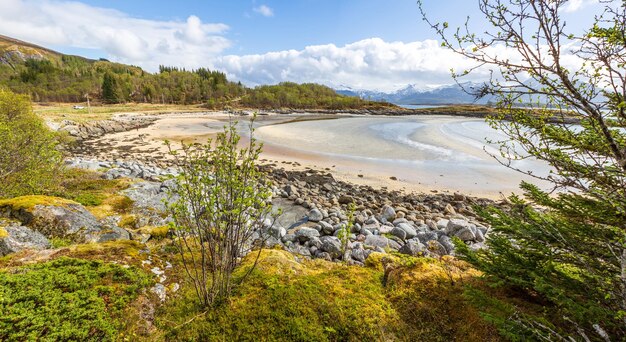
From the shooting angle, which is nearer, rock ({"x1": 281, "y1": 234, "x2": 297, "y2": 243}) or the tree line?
rock ({"x1": 281, "y1": 234, "x2": 297, "y2": 243})

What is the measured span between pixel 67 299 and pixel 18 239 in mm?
3081

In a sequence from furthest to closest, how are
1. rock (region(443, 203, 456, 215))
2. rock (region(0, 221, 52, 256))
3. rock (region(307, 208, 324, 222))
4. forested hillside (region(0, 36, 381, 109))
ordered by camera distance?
forested hillside (region(0, 36, 381, 109)) < rock (region(443, 203, 456, 215)) < rock (region(307, 208, 324, 222)) < rock (region(0, 221, 52, 256))

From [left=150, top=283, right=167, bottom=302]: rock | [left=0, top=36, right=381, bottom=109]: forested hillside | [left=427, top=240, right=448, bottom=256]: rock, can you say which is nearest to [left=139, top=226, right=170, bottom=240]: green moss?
[left=150, top=283, right=167, bottom=302]: rock

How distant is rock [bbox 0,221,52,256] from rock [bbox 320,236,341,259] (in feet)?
19.7

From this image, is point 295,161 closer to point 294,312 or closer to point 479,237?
point 479,237

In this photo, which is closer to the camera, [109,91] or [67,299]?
[67,299]

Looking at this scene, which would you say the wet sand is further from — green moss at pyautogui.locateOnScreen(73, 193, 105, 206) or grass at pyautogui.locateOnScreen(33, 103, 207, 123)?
grass at pyautogui.locateOnScreen(33, 103, 207, 123)

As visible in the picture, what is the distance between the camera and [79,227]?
248 inches

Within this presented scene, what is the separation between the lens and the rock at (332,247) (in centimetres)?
722

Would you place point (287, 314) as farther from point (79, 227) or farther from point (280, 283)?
point (79, 227)

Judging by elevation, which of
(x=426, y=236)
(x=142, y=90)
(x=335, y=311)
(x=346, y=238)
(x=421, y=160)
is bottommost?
(x=426, y=236)

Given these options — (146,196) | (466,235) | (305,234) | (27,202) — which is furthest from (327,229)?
(27,202)

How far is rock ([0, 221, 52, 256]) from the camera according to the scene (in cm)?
461

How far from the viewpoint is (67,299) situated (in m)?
3.15
